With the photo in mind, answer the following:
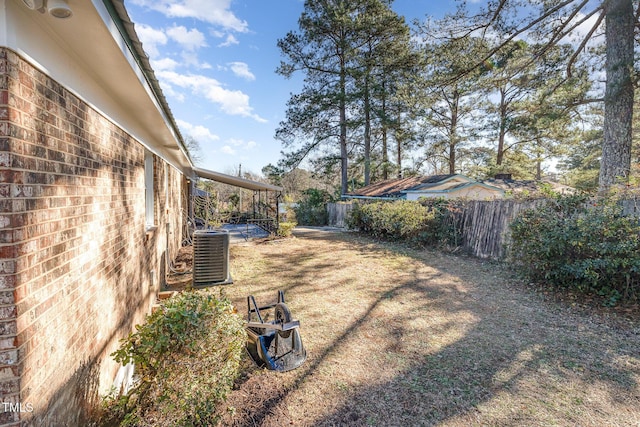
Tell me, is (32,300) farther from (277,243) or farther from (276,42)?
(276,42)

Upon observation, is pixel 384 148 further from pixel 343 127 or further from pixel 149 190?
pixel 149 190

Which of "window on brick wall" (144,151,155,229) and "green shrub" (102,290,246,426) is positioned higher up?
"window on brick wall" (144,151,155,229)

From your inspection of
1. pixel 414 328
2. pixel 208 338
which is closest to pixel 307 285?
pixel 414 328

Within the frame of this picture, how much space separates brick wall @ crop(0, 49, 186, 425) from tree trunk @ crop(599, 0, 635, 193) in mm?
10690

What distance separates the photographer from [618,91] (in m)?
8.00

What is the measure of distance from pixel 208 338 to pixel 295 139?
21.5m

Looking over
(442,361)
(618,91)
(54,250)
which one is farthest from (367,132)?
(54,250)

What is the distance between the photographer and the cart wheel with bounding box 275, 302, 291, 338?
10.3ft

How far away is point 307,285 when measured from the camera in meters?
6.44

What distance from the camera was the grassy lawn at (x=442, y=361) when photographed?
2602 millimetres

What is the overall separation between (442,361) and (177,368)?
9.22 feet

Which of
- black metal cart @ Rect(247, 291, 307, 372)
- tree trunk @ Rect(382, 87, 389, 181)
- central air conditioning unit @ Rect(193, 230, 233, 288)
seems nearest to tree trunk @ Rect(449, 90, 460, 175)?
tree trunk @ Rect(382, 87, 389, 181)

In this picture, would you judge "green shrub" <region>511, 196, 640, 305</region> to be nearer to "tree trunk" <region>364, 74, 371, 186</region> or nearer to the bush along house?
the bush along house

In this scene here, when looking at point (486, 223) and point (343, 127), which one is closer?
point (486, 223)
